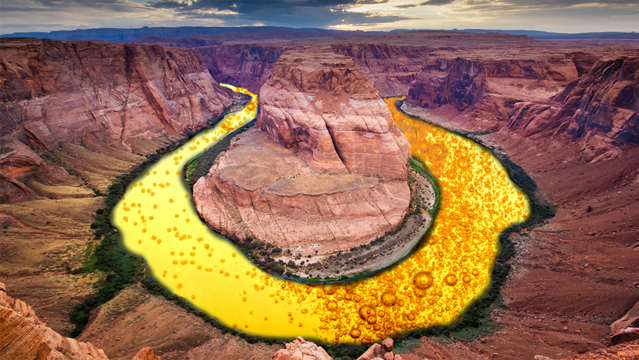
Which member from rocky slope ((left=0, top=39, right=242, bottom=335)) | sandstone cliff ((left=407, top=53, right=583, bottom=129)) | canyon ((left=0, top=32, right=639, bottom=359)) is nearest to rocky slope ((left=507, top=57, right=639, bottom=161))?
canyon ((left=0, top=32, right=639, bottom=359))

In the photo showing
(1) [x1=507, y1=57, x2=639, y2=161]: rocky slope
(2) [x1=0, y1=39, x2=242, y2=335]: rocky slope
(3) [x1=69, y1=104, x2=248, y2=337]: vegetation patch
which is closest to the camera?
(3) [x1=69, y1=104, x2=248, y2=337]: vegetation patch

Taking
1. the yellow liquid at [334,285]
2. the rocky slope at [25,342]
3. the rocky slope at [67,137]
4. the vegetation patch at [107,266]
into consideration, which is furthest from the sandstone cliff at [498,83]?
the rocky slope at [25,342]

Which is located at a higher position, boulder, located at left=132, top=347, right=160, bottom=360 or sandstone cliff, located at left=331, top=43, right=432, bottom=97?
sandstone cliff, located at left=331, top=43, right=432, bottom=97

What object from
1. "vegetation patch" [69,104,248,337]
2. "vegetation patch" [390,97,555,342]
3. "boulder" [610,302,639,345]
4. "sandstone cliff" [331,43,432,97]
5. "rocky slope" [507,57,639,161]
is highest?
"sandstone cliff" [331,43,432,97]

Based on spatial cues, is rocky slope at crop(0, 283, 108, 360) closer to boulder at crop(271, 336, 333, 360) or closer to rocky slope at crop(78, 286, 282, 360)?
rocky slope at crop(78, 286, 282, 360)

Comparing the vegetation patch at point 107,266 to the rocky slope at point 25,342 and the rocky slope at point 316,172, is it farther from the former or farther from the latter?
the rocky slope at point 25,342
